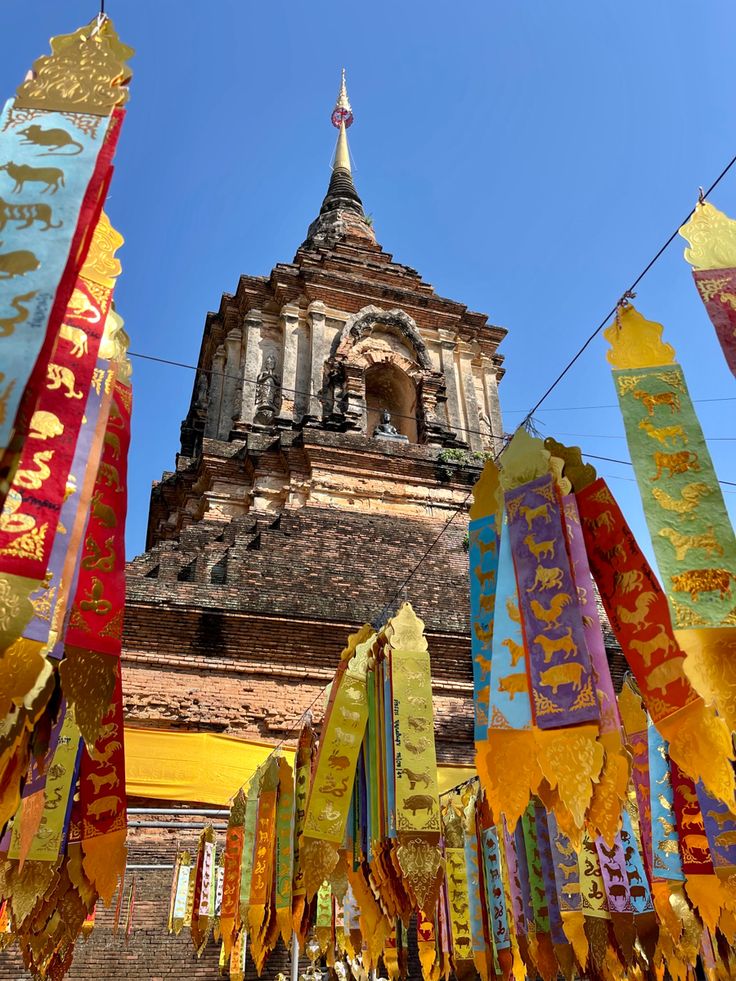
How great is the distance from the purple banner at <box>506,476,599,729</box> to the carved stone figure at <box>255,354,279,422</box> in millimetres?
13442

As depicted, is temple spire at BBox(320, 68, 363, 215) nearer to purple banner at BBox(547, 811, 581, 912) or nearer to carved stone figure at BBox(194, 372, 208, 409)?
carved stone figure at BBox(194, 372, 208, 409)

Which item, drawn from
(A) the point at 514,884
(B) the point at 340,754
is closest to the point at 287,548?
(B) the point at 340,754

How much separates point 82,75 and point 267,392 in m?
14.3

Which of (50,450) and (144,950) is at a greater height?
(50,450)

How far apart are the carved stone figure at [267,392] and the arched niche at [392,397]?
2.56 metres

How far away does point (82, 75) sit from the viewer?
400 cm

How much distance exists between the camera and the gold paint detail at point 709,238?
177 inches

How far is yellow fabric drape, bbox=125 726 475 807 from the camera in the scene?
345 inches

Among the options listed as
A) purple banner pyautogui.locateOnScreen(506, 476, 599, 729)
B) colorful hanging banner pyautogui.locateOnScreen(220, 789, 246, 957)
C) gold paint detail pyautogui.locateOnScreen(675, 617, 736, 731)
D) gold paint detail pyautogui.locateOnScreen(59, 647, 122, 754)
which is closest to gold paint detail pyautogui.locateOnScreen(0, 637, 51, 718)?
gold paint detail pyautogui.locateOnScreen(59, 647, 122, 754)

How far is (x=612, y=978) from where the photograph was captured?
5363 mm

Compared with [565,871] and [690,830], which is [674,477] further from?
[565,871]

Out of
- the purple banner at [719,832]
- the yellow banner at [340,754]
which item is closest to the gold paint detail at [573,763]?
the purple banner at [719,832]

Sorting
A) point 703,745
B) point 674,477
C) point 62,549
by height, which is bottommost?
point 703,745

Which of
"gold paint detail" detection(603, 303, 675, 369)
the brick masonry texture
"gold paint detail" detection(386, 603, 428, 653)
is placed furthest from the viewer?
the brick masonry texture
